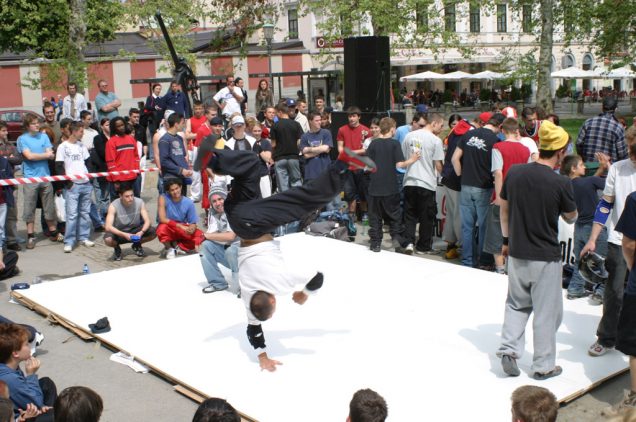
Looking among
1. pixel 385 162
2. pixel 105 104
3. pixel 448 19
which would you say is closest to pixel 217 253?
pixel 385 162

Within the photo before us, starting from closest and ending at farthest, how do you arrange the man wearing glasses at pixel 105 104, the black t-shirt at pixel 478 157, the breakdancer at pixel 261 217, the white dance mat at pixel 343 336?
the white dance mat at pixel 343 336 → the breakdancer at pixel 261 217 → the black t-shirt at pixel 478 157 → the man wearing glasses at pixel 105 104

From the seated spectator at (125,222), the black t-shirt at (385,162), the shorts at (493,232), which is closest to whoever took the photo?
the shorts at (493,232)

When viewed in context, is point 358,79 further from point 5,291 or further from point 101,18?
point 101,18

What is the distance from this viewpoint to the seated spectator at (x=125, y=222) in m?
9.57

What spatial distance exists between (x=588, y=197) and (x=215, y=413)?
16.0ft

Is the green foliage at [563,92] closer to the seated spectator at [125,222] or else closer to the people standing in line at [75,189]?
the people standing in line at [75,189]

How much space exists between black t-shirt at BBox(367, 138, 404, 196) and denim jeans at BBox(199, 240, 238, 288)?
7.37 ft

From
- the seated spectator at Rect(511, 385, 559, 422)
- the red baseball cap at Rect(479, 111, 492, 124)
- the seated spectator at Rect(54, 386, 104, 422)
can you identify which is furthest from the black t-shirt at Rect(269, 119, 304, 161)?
the seated spectator at Rect(511, 385, 559, 422)

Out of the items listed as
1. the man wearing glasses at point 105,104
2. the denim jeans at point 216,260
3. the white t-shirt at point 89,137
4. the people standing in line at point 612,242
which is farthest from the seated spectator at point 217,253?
the man wearing glasses at point 105,104

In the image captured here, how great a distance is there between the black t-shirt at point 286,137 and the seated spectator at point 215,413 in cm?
793

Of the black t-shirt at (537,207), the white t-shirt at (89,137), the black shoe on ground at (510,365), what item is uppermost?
the white t-shirt at (89,137)

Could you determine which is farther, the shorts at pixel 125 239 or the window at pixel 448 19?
the window at pixel 448 19

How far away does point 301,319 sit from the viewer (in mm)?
6871

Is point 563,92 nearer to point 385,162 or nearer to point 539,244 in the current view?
point 385,162
